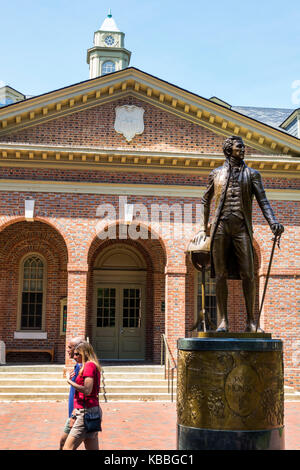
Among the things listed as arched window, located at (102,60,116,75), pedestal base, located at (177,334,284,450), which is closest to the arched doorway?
pedestal base, located at (177,334,284,450)

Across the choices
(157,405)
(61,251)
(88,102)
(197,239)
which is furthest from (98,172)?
(197,239)

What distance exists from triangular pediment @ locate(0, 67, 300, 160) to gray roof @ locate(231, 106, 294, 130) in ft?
21.8

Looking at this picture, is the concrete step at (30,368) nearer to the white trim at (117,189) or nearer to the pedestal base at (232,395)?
the white trim at (117,189)

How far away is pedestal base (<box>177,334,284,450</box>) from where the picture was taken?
5230 mm

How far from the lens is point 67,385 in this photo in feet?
47.2

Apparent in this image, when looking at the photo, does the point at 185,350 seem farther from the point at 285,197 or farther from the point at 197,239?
the point at 285,197

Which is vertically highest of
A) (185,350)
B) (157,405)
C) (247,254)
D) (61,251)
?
(61,251)

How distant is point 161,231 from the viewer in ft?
52.0

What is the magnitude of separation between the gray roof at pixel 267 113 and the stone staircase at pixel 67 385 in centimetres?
1290

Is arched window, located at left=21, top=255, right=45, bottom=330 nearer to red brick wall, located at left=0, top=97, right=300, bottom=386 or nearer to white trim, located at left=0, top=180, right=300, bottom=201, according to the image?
red brick wall, located at left=0, top=97, right=300, bottom=386

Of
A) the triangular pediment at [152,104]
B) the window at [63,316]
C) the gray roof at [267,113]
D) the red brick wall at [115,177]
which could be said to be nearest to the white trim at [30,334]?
the window at [63,316]
